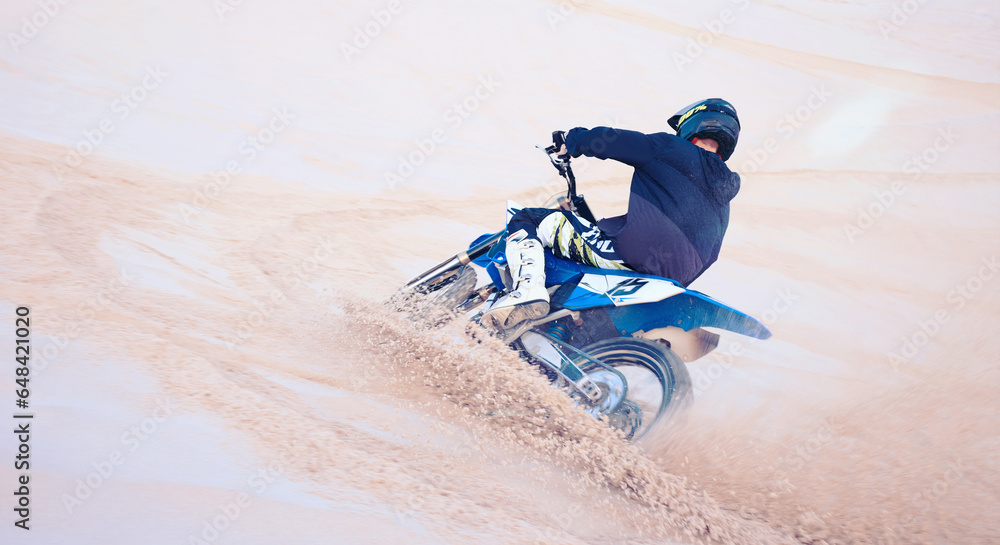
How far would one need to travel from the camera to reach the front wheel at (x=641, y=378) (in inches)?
109

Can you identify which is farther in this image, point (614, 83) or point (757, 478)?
point (614, 83)

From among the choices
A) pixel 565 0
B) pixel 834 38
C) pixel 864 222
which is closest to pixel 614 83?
pixel 565 0

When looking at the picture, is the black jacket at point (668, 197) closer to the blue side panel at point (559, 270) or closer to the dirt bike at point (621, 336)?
the dirt bike at point (621, 336)

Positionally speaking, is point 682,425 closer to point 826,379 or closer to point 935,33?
point 826,379

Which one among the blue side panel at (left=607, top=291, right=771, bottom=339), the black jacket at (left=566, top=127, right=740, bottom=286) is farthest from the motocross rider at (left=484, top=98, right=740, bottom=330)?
the blue side panel at (left=607, top=291, right=771, bottom=339)

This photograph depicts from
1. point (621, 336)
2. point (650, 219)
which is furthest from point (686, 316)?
point (650, 219)

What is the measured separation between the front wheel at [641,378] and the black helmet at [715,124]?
0.86 m

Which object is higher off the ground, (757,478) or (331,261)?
(331,261)

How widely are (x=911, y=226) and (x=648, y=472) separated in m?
7.95

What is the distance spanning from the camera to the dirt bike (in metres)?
2.76

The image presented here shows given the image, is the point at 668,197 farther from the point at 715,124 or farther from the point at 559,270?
the point at 559,270

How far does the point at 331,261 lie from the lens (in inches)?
191

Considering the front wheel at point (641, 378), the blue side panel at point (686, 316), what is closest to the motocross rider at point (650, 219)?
the blue side panel at point (686, 316)

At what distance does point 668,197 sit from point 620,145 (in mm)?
278
